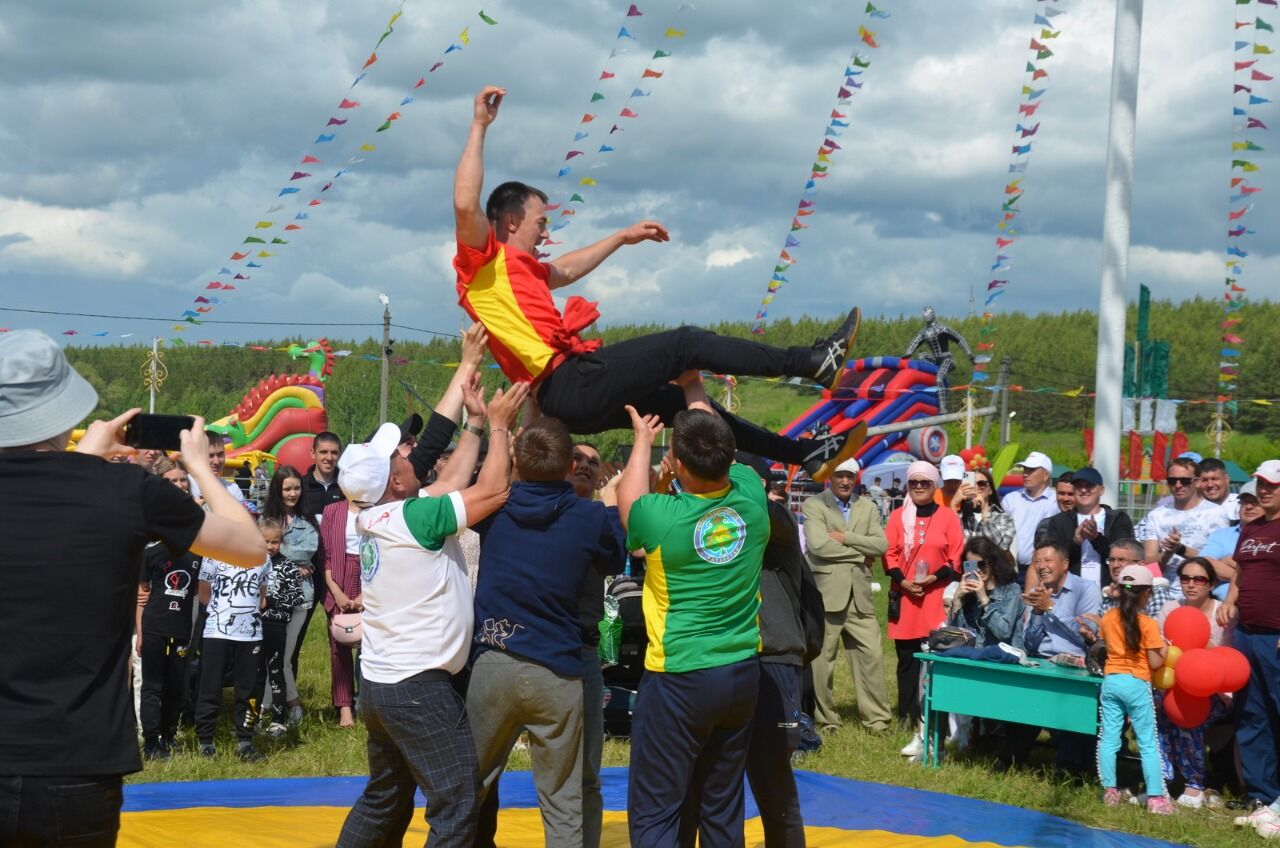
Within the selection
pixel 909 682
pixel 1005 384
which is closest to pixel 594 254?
pixel 909 682

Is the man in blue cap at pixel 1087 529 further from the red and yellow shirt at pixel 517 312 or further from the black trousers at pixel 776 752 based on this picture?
the red and yellow shirt at pixel 517 312

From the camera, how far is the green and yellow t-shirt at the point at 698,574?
3.79 metres

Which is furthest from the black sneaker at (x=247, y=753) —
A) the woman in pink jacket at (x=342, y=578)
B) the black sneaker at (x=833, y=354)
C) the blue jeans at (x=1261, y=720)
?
the blue jeans at (x=1261, y=720)

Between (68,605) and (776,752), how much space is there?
99.1 inches

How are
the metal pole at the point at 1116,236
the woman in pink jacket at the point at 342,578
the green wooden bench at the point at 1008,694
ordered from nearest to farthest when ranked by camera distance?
the green wooden bench at the point at 1008,694
the woman in pink jacket at the point at 342,578
the metal pole at the point at 1116,236

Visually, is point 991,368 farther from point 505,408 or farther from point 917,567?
point 505,408

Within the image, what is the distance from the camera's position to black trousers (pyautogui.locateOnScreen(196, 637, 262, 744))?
663 cm

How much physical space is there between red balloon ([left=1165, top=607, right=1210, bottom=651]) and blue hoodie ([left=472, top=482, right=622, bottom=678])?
3.66 metres

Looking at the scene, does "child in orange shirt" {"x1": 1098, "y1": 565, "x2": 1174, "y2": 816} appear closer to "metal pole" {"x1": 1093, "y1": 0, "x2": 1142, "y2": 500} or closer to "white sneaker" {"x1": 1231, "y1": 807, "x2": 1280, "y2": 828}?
"white sneaker" {"x1": 1231, "y1": 807, "x2": 1280, "y2": 828}

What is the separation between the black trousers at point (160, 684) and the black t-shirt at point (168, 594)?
59mm

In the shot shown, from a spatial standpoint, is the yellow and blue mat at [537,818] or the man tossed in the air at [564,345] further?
the yellow and blue mat at [537,818]

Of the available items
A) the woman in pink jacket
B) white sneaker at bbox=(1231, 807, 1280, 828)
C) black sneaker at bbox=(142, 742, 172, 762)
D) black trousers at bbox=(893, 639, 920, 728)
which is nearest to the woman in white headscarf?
black trousers at bbox=(893, 639, 920, 728)

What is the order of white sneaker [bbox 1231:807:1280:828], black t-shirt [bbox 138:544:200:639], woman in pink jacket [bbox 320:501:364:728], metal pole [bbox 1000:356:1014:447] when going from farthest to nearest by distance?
1. metal pole [bbox 1000:356:1014:447]
2. woman in pink jacket [bbox 320:501:364:728]
3. black t-shirt [bbox 138:544:200:639]
4. white sneaker [bbox 1231:807:1280:828]

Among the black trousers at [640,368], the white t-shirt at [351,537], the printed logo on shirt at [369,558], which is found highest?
the black trousers at [640,368]
